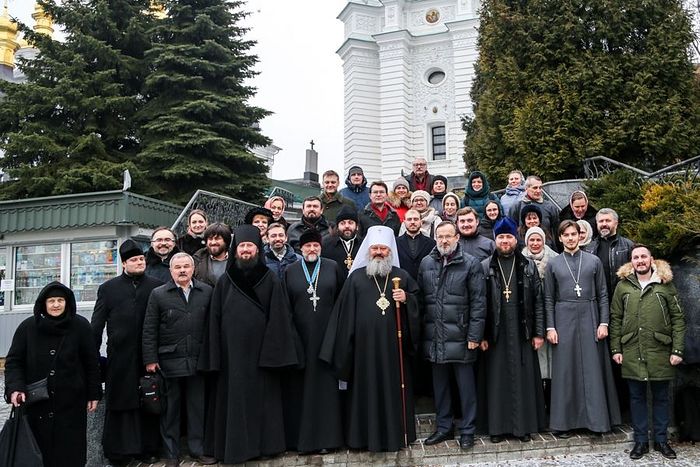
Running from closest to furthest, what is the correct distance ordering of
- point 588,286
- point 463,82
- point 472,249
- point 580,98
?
point 588,286 → point 472,249 → point 580,98 → point 463,82

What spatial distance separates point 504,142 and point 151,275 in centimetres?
870

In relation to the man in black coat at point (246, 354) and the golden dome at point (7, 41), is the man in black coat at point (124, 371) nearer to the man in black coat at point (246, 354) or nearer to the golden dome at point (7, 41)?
the man in black coat at point (246, 354)

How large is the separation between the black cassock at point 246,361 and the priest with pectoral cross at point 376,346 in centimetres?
53

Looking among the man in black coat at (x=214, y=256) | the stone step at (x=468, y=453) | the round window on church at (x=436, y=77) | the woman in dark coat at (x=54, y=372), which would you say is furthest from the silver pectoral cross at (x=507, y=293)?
the round window on church at (x=436, y=77)

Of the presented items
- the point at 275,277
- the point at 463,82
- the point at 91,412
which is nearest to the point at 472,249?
the point at 275,277

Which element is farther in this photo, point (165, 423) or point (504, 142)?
point (504, 142)

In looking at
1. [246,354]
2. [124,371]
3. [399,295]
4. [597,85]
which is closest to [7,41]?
[597,85]

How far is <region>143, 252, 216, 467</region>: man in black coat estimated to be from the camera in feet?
18.2

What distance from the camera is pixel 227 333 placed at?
557 cm

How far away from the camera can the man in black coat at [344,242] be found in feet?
21.9

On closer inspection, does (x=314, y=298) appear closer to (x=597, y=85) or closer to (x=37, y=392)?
(x=37, y=392)

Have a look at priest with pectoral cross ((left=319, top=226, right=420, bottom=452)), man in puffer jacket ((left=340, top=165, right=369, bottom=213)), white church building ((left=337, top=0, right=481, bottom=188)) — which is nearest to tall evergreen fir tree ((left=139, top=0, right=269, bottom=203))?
man in puffer jacket ((left=340, top=165, right=369, bottom=213))

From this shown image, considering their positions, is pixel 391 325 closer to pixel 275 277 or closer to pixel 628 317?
pixel 275 277

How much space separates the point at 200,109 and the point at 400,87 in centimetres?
1953
